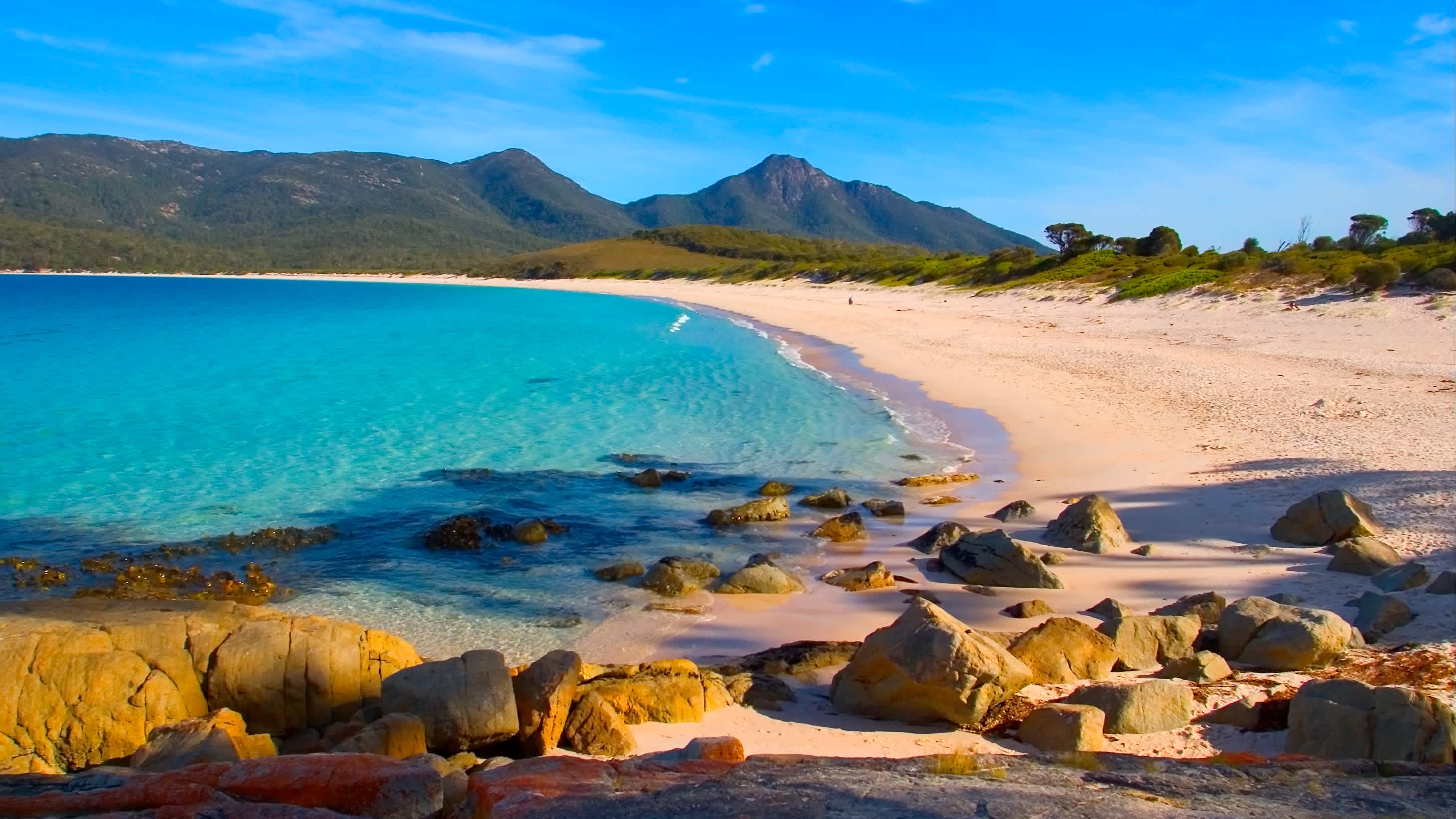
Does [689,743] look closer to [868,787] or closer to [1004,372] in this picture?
[868,787]

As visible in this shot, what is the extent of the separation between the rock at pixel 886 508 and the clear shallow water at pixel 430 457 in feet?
3.14

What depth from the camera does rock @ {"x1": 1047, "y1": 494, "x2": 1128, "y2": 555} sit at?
1052 centimetres

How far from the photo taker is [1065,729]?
222 inches

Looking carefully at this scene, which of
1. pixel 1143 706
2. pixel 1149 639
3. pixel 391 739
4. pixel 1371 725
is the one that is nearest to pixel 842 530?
pixel 1149 639

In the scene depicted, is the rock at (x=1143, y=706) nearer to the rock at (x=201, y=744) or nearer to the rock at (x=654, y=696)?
→ the rock at (x=654, y=696)

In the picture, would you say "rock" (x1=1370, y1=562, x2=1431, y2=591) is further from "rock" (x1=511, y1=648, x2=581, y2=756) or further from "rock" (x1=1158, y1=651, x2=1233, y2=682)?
"rock" (x1=511, y1=648, x2=581, y2=756)

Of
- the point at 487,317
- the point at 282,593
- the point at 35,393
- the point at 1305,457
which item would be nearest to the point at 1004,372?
the point at 1305,457

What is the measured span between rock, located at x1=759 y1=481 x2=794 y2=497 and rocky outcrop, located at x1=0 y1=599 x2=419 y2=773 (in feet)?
25.3

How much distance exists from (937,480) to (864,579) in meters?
5.15

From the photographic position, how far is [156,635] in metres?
6.52

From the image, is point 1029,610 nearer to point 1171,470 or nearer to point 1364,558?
point 1364,558

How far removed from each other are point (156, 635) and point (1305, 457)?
14407 mm

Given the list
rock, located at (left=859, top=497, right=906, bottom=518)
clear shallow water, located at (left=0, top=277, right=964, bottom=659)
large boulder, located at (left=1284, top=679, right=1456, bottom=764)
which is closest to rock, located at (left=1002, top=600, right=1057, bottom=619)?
large boulder, located at (left=1284, top=679, right=1456, bottom=764)

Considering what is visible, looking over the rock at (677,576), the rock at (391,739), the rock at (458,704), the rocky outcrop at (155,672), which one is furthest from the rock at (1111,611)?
the rocky outcrop at (155,672)
